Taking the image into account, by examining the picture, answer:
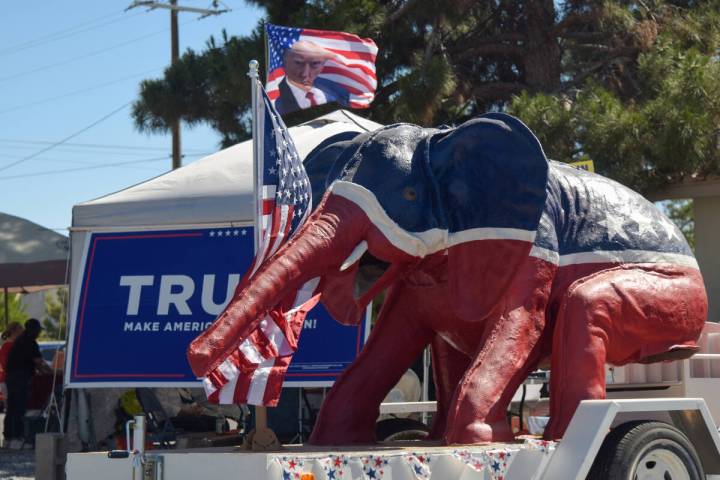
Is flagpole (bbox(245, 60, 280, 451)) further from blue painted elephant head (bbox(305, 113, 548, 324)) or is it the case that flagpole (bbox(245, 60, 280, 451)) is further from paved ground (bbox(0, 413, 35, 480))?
paved ground (bbox(0, 413, 35, 480))

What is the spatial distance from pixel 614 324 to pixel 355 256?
145 cm

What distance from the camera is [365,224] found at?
19.2 feet

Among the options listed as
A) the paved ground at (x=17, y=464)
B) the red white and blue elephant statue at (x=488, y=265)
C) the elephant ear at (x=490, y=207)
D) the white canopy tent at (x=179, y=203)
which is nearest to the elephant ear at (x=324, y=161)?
the red white and blue elephant statue at (x=488, y=265)

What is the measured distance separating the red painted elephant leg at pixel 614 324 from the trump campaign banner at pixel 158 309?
430 cm

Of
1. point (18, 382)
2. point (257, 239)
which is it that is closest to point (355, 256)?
point (257, 239)

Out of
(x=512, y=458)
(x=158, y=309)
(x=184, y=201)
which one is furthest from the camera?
(x=184, y=201)

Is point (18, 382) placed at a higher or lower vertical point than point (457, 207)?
lower

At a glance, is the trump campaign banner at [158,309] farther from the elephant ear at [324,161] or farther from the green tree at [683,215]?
the green tree at [683,215]

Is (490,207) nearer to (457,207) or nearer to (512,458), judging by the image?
(457,207)

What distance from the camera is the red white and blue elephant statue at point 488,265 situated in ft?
19.2

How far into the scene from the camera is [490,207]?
5.98 metres

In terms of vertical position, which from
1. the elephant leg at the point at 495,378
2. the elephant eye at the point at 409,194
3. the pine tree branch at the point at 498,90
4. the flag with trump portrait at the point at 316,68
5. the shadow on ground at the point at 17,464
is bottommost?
the shadow on ground at the point at 17,464

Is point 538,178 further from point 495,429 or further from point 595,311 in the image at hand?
point 495,429

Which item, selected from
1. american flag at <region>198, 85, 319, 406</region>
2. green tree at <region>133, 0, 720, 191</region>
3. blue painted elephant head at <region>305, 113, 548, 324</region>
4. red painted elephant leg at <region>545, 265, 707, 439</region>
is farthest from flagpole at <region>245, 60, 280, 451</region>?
green tree at <region>133, 0, 720, 191</region>
